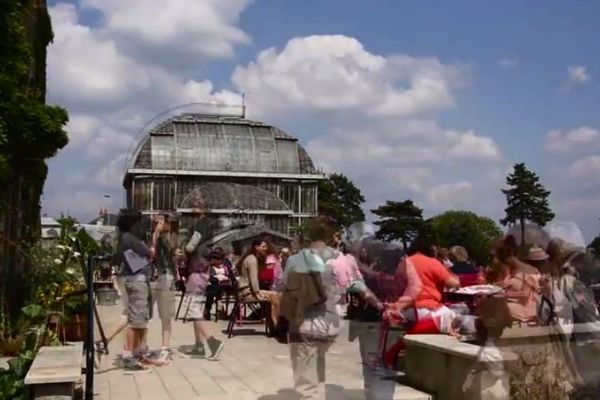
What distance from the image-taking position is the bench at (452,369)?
22.5ft

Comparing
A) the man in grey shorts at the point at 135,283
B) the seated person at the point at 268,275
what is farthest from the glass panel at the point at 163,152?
the man in grey shorts at the point at 135,283

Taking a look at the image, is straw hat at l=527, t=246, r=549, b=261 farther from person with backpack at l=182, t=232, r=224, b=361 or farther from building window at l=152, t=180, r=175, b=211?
building window at l=152, t=180, r=175, b=211

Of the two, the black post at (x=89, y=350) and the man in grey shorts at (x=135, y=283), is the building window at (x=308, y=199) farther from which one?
the black post at (x=89, y=350)

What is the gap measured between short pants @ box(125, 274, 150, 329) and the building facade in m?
65.9

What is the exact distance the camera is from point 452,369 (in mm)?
7184

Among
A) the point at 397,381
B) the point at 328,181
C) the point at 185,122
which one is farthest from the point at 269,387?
the point at 328,181

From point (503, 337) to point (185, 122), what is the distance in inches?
3282

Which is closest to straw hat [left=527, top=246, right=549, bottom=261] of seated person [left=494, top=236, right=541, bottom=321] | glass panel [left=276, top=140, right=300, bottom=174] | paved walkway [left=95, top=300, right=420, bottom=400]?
seated person [left=494, top=236, right=541, bottom=321]

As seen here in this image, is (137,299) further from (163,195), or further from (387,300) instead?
(163,195)

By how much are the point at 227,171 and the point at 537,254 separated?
77.1 meters

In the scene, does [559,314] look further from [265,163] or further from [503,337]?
[265,163]

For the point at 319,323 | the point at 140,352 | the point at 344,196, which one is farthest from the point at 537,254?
the point at 344,196

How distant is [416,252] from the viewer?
24.8ft

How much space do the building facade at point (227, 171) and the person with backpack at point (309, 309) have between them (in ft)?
225
